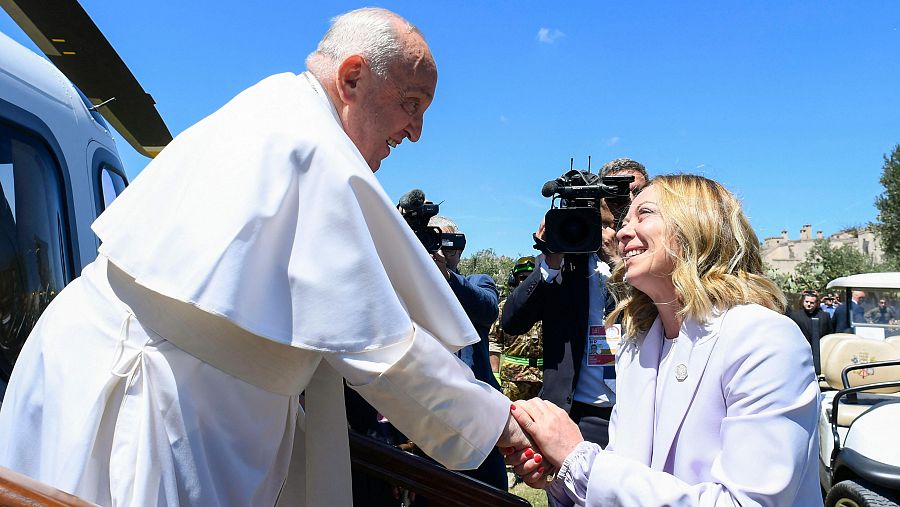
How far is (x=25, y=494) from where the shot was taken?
94cm

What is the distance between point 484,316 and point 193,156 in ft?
8.75

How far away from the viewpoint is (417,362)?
1.57 meters

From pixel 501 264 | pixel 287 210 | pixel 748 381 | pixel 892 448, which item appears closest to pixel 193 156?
pixel 287 210

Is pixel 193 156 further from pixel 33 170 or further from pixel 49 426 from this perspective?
pixel 33 170

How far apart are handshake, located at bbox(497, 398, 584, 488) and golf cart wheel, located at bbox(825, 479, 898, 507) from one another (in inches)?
107

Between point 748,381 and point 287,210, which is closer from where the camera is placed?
point 287,210

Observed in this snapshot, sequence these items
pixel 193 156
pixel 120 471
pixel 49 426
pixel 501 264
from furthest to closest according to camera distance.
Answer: pixel 501 264 → pixel 193 156 → pixel 49 426 → pixel 120 471

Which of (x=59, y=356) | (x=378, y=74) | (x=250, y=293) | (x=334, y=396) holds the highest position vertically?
(x=378, y=74)

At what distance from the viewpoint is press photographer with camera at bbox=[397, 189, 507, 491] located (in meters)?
3.73

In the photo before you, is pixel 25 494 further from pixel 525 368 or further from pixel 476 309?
pixel 525 368

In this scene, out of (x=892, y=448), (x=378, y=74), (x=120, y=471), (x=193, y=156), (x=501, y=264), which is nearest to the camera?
(x=120, y=471)

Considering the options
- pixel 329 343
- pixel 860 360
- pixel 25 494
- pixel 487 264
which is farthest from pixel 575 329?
pixel 487 264

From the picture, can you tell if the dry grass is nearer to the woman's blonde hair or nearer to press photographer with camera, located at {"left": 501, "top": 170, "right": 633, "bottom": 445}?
press photographer with camera, located at {"left": 501, "top": 170, "right": 633, "bottom": 445}

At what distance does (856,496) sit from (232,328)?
3945 mm
